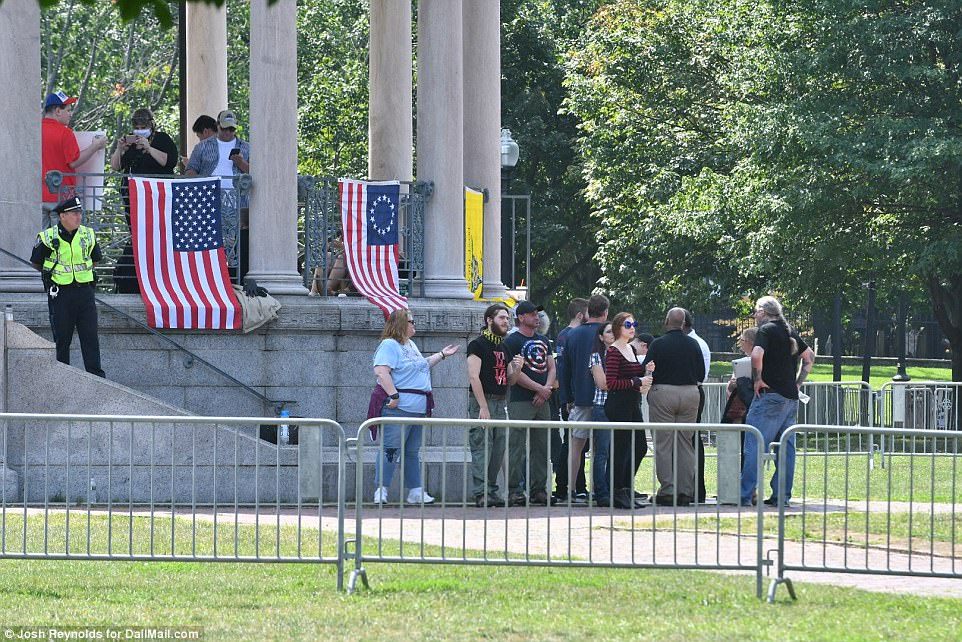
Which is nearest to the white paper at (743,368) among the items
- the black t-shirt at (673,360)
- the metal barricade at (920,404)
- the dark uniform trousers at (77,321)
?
the black t-shirt at (673,360)

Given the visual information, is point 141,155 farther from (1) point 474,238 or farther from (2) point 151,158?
(1) point 474,238

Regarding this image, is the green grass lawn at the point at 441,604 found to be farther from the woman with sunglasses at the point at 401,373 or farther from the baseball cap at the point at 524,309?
the baseball cap at the point at 524,309

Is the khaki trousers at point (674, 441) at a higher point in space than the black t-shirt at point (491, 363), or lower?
lower

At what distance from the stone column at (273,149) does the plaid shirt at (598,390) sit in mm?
3534

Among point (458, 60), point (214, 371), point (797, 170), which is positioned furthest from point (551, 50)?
point (214, 371)

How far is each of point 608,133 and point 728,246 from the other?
21.0 ft

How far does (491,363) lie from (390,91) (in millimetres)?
7825

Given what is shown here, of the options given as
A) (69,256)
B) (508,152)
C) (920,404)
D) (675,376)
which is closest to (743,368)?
(675,376)

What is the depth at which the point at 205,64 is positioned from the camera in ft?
72.0

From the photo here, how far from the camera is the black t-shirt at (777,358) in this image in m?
15.1

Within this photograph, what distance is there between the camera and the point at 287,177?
17531 millimetres

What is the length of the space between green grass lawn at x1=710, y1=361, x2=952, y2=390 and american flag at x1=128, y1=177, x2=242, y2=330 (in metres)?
36.1

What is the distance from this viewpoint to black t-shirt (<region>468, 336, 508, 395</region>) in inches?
583

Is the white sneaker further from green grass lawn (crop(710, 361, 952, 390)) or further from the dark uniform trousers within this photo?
green grass lawn (crop(710, 361, 952, 390))
